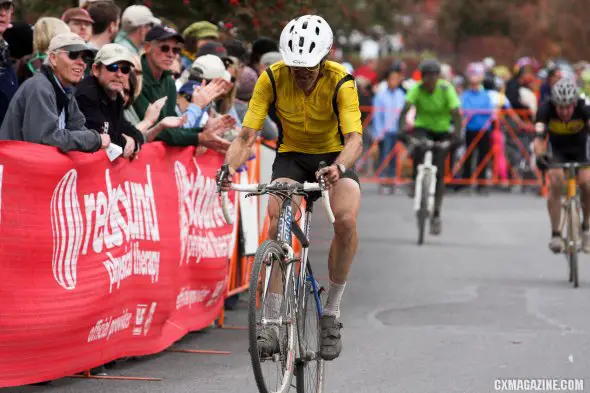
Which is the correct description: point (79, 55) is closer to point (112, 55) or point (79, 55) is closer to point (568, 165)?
point (112, 55)

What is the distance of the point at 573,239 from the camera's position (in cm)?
1500

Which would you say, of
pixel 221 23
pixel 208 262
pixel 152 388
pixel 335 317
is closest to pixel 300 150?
pixel 335 317

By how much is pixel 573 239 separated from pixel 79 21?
5922 millimetres

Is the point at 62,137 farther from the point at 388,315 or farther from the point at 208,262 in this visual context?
the point at 388,315

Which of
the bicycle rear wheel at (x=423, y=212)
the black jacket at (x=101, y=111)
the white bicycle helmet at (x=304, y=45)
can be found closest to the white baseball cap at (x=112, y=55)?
the black jacket at (x=101, y=111)

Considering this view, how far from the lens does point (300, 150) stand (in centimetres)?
886

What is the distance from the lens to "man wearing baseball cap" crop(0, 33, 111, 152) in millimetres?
8461

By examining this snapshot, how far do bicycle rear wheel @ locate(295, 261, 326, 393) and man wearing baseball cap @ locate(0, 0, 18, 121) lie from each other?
2.40 m

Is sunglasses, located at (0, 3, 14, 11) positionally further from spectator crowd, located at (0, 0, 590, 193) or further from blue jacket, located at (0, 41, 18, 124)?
blue jacket, located at (0, 41, 18, 124)

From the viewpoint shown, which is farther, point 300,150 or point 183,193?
point 183,193

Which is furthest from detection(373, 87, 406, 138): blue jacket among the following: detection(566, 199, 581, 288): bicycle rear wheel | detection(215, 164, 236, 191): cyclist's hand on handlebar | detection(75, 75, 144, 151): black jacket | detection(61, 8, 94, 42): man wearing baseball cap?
detection(215, 164, 236, 191): cyclist's hand on handlebar

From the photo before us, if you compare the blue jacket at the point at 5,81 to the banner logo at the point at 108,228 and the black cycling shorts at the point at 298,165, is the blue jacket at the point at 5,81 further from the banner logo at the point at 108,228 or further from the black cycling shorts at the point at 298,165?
the black cycling shorts at the point at 298,165

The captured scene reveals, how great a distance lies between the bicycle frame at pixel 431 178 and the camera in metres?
19.4

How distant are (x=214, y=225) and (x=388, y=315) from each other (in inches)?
81.4
